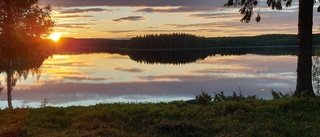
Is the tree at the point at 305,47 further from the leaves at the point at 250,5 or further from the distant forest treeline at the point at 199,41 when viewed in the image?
the distant forest treeline at the point at 199,41

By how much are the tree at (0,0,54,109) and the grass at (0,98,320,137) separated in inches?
401

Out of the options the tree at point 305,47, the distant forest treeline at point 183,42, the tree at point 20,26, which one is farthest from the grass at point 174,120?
the distant forest treeline at point 183,42

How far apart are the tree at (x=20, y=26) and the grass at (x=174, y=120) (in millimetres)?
10173

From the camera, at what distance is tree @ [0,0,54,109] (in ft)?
69.3

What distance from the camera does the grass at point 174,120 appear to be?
30.4 ft

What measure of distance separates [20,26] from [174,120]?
14.3 m

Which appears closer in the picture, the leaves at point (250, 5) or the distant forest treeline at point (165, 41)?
the leaves at point (250, 5)

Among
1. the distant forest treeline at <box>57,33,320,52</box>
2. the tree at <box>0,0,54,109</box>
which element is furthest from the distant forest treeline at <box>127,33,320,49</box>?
the tree at <box>0,0,54,109</box>

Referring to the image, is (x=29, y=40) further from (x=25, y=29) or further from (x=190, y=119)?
(x=190, y=119)

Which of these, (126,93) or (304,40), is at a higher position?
(304,40)

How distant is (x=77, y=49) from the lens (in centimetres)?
17275

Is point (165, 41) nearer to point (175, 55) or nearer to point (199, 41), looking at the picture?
point (199, 41)

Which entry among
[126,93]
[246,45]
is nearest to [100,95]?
[126,93]

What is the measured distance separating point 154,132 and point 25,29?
14.7 m
